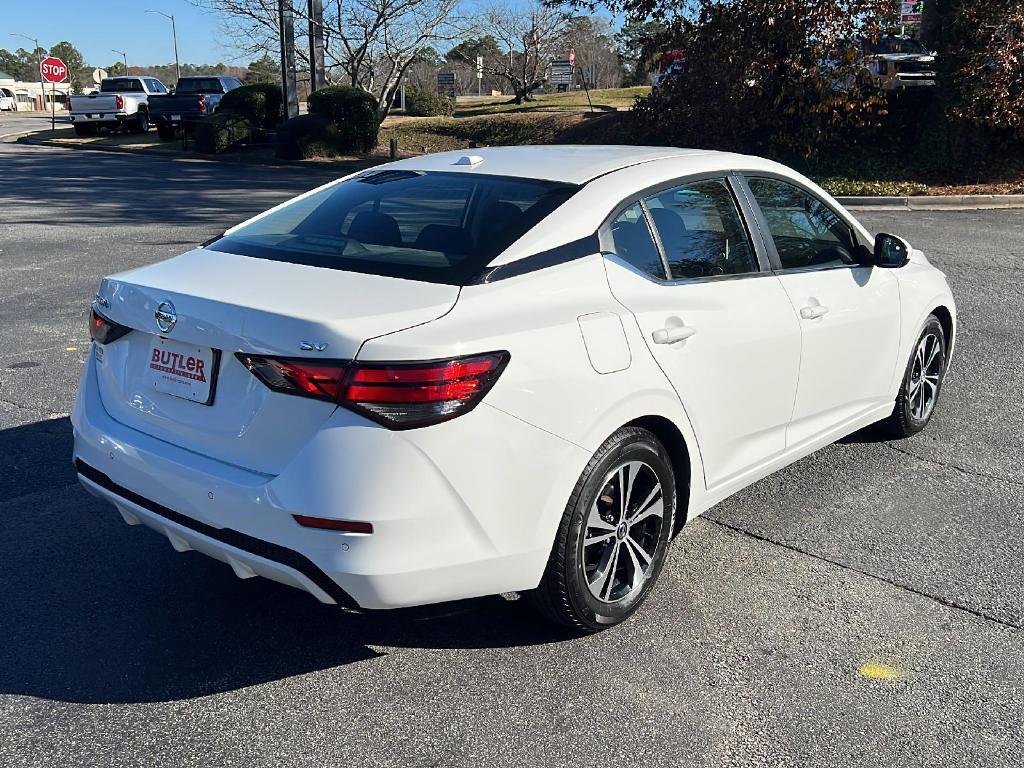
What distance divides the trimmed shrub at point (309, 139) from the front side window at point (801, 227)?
73.3ft

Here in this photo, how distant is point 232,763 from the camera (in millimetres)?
2861

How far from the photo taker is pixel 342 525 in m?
2.89

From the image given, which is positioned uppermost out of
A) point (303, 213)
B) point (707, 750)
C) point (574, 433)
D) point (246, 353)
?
point (303, 213)

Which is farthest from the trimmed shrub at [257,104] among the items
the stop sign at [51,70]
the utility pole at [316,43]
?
the stop sign at [51,70]

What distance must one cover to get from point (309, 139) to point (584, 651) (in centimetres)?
2375

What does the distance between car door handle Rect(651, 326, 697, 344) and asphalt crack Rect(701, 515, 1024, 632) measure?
1176mm

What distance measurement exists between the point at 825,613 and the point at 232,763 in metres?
2.16

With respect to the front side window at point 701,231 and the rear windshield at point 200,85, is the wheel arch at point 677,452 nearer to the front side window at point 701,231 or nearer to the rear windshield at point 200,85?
the front side window at point 701,231

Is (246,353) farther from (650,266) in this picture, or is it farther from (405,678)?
(650,266)

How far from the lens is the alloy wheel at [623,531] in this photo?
3.48 m

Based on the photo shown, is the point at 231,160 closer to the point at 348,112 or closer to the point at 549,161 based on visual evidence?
the point at 348,112

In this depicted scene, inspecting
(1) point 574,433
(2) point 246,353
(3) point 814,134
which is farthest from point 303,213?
(3) point 814,134

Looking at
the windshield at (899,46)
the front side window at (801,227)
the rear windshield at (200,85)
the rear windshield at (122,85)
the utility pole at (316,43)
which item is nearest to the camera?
the front side window at (801,227)

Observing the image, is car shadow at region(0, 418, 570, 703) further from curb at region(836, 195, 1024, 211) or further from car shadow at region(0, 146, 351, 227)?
curb at region(836, 195, 1024, 211)
